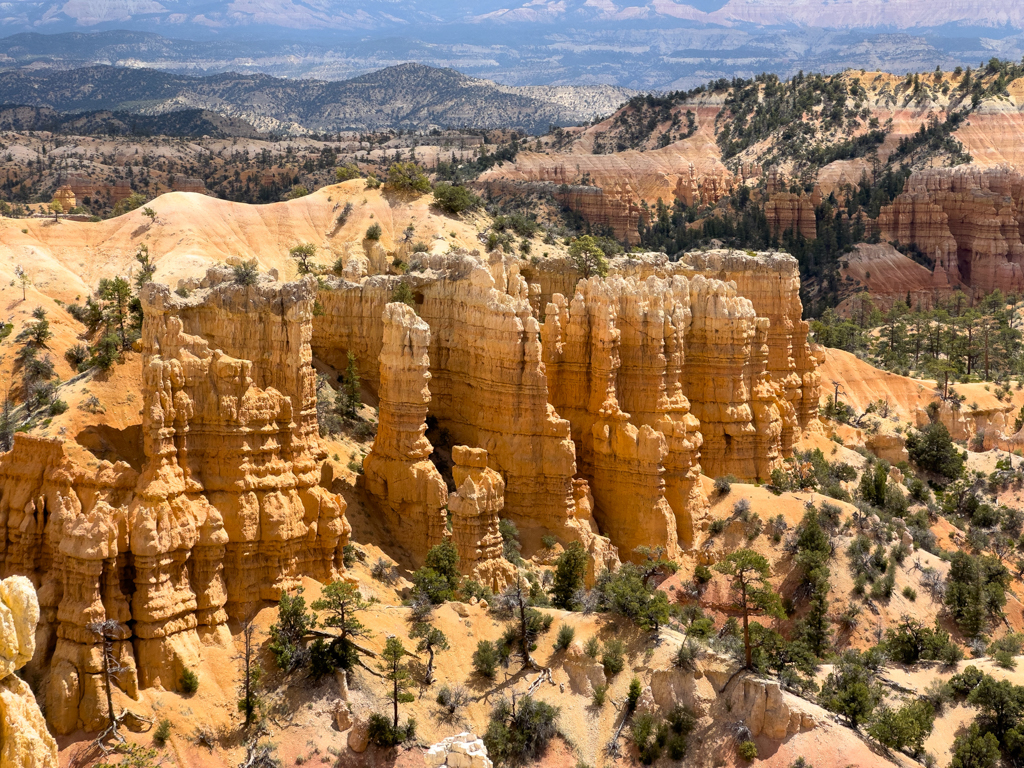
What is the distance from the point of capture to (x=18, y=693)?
54.2 ft

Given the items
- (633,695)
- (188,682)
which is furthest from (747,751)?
(188,682)

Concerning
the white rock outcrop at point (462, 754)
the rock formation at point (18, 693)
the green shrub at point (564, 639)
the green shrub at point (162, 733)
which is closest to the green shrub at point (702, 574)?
the green shrub at point (564, 639)

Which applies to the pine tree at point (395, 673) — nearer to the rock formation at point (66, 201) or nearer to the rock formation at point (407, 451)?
the rock formation at point (407, 451)

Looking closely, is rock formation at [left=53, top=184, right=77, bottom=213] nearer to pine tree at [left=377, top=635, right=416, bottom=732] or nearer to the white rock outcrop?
pine tree at [left=377, top=635, right=416, bottom=732]

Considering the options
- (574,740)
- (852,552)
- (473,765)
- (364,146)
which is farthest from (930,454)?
(364,146)

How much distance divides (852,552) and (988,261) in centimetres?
9213

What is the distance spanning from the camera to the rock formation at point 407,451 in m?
41.5

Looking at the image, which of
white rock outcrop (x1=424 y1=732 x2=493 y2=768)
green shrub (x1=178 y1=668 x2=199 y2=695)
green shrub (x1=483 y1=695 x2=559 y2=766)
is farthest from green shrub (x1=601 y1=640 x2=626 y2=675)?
green shrub (x1=178 y1=668 x2=199 y2=695)

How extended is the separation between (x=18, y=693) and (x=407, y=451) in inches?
1004

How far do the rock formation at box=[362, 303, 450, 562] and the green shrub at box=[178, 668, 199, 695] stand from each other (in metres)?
11.2

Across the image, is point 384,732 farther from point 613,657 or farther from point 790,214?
point 790,214

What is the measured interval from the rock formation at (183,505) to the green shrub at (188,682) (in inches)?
10.0

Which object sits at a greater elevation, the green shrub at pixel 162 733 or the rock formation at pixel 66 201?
the rock formation at pixel 66 201

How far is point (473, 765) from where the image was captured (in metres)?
26.1
